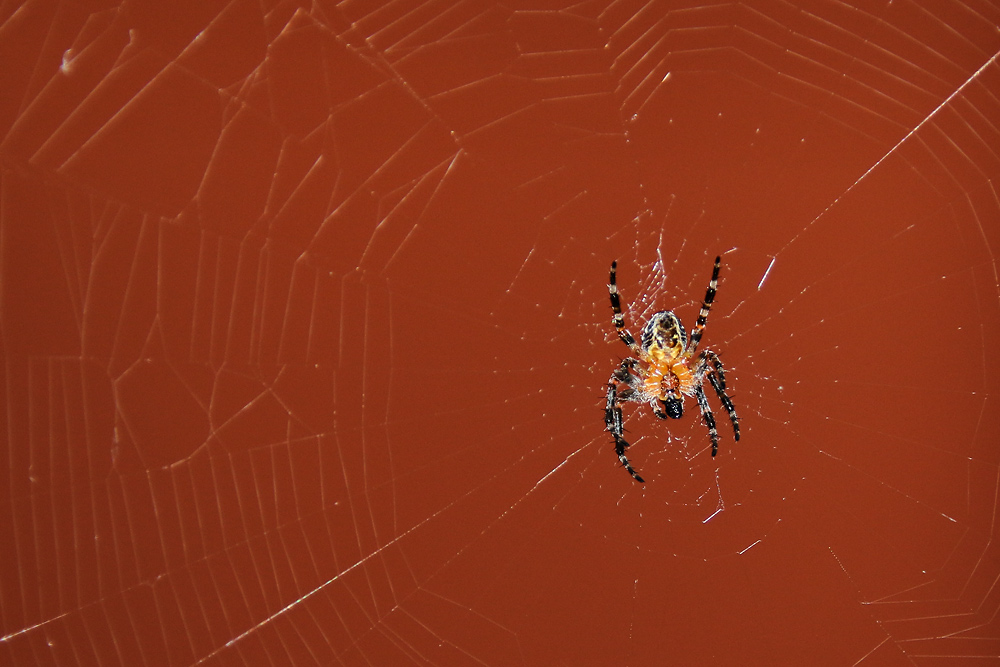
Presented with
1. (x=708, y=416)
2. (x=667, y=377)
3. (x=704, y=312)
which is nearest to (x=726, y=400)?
(x=708, y=416)

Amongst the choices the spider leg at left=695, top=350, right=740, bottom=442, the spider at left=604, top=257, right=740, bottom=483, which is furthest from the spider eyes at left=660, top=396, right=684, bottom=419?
the spider leg at left=695, top=350, right=740, bottom=442

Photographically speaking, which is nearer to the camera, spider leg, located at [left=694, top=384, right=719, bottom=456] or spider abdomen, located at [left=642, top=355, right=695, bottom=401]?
spider leg, located at [left=694, top=384, right=719, bottom=456]

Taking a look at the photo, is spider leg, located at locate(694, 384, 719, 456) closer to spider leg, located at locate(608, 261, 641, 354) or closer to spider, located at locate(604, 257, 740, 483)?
spider, located at locate(604, 257, 740, 483)

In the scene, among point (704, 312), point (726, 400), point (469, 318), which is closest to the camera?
point (469, 318)

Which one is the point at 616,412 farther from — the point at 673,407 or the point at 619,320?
the point at 619,320

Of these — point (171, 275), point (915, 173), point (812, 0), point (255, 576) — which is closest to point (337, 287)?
point (171, 275)

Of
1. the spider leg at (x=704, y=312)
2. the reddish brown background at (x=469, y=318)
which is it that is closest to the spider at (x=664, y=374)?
the spider leg at (x=704, y=312)

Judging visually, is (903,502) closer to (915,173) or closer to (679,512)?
(679,512)
